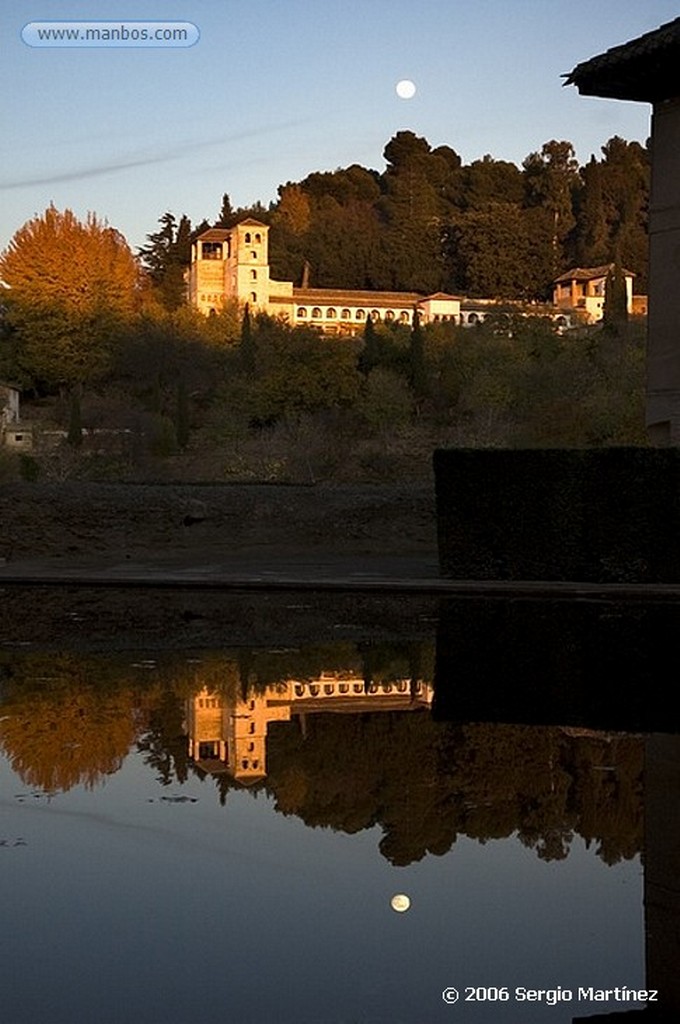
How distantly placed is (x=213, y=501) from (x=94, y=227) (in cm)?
5930

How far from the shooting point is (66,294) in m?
78.2

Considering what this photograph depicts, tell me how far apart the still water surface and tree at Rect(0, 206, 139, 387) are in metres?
63.8

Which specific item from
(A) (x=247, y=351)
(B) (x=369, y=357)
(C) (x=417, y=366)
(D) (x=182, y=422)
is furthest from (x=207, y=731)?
(A) (x=247, y=351)

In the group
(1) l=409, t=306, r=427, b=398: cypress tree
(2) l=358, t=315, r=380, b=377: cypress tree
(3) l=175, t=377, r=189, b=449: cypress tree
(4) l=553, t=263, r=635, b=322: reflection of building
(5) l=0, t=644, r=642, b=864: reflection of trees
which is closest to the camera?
(5) l=0, t=644, r=642, b=864: reflection of trees

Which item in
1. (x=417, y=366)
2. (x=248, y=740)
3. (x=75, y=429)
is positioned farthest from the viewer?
(x=417, y=366)

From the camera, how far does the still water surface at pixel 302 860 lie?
16.5ft

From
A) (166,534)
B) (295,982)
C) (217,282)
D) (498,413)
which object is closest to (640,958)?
(295,982)

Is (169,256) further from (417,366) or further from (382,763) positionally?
(382,763)

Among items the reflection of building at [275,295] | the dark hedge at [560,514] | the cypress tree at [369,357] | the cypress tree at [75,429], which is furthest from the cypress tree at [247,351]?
the dark hedge at [560,514]

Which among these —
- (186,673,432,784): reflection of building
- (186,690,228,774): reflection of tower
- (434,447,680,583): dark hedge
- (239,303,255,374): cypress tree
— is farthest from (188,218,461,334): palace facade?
(186,690,228,774): reflection of tower

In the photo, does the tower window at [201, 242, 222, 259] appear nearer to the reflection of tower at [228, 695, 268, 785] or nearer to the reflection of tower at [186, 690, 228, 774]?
the reflection of tower at [186, 690, 228, 774]

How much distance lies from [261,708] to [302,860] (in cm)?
396

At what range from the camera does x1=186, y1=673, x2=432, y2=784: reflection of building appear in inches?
352

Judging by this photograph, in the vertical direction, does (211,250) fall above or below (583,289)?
above
